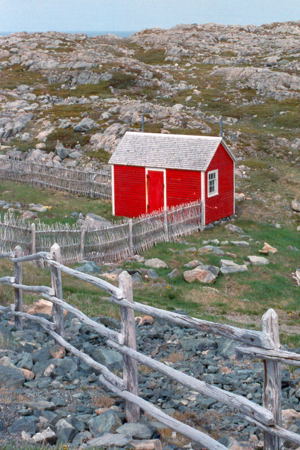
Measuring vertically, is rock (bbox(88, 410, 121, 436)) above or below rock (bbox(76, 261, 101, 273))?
above

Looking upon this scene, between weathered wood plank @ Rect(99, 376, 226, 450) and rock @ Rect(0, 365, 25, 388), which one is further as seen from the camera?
rock @ Rect(0, 365, 25, 388)

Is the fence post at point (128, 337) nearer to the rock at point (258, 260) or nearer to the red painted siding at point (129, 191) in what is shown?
the rock at point (258, 260)

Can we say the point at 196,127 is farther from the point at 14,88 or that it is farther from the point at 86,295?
the point at 86,295

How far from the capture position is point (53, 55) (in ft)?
273

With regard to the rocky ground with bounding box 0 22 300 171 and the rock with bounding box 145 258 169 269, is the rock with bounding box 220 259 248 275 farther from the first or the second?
the rocky ground with bounding box 0 22 300 171

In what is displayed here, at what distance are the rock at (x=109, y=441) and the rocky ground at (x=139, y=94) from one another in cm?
3237

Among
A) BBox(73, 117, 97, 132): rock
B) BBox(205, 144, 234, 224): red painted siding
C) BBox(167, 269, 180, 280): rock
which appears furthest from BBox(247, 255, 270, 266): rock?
BBox(73, 117, 97, 132): rock

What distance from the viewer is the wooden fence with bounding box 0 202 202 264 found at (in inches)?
813

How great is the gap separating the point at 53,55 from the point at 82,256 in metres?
66.6

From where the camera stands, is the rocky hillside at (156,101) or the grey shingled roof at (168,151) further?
the rocky hillside at (156,101)

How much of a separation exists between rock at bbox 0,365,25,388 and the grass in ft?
61.2

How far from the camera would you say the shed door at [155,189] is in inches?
1160

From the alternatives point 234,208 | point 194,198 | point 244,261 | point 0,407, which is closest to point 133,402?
point 0,407

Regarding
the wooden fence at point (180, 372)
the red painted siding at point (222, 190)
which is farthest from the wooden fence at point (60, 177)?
the wooden fence at point (180, 372)
